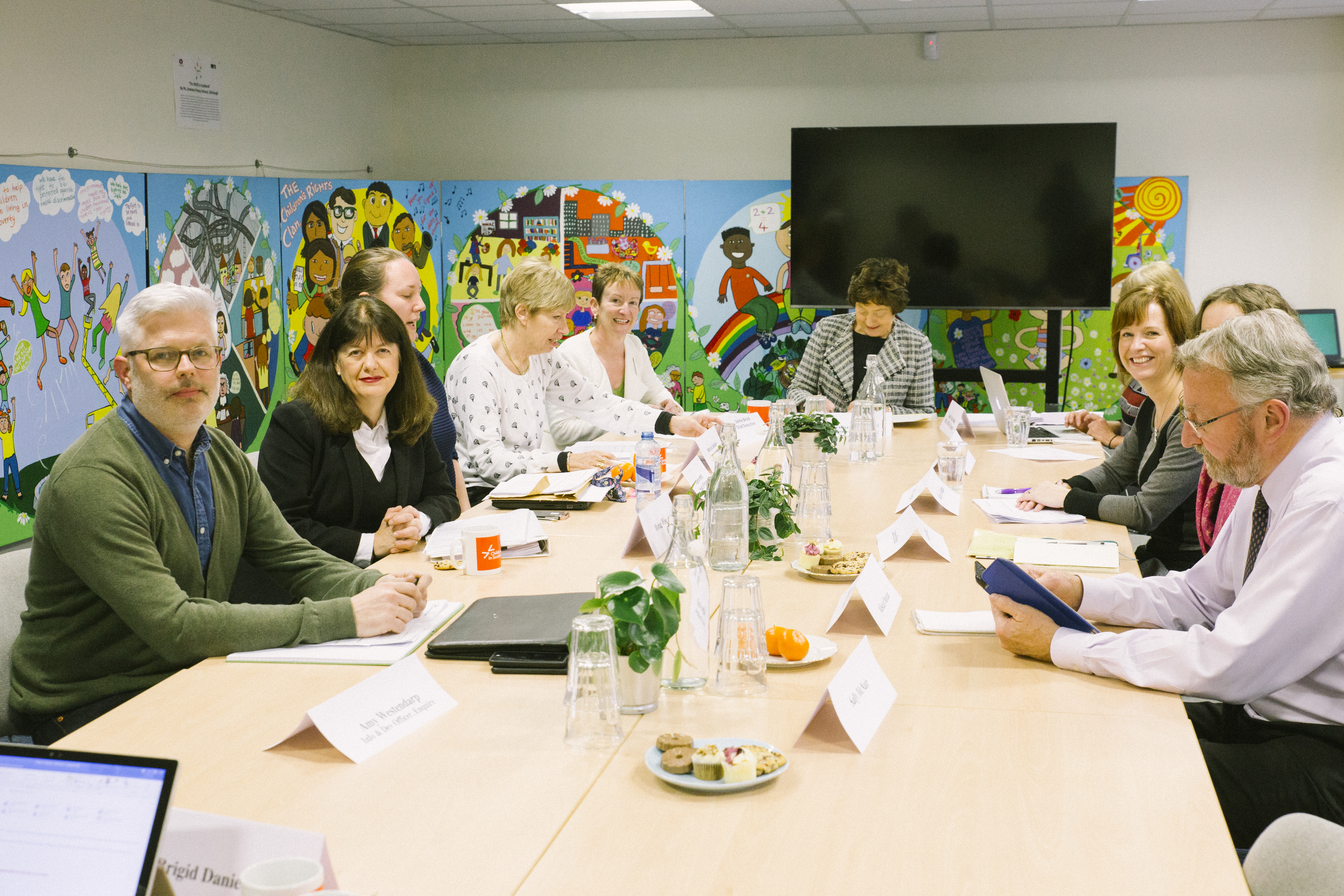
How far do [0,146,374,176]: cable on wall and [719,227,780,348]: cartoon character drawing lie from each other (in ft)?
7.58

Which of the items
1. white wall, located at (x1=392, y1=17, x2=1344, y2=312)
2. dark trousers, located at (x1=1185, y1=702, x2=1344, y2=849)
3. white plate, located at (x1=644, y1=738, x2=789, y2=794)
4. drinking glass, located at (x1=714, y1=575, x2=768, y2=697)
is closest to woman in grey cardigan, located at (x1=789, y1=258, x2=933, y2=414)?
white wall, located at (x1=392, y1=17, x2=1344, y2=312)

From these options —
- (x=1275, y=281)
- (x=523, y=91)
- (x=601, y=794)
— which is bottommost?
(x=601, y=794)

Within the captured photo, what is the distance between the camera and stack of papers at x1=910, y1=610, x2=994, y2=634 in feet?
6.74

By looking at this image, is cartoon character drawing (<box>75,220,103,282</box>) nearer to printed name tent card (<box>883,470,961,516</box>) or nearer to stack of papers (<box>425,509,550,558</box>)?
stack of papers (<box>425,509,550,558</box>)

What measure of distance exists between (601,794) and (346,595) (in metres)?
1.05

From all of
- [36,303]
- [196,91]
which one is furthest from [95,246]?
[196,91]

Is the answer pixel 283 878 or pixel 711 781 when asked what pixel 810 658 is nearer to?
pixel 711 781

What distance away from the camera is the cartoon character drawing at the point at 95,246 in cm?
442

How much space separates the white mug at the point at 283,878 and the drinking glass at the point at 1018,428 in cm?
Result: 350

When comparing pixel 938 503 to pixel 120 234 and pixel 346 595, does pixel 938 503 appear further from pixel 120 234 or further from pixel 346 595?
pixel 120 234

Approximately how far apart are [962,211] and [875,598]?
4.73 metres

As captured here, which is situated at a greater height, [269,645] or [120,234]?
[120,234]

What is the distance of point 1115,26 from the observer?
638 cm

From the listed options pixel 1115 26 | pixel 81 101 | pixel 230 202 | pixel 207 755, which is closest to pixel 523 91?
pixel 230 202
